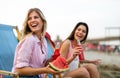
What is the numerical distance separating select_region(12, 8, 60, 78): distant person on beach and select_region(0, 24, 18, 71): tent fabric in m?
1.07

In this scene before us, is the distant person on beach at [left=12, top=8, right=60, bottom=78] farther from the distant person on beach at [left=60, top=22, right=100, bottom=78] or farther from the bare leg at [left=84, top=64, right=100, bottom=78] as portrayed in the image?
the bare leg at [left=84, top=64, right=100, bottom=78]

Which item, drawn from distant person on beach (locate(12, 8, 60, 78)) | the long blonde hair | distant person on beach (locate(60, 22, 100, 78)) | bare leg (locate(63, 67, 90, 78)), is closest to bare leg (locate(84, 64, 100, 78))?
distant person on beach (locate(60, 22, 100, 78))

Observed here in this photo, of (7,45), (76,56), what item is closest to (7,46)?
(7,45)

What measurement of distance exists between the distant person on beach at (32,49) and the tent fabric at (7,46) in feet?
3.52

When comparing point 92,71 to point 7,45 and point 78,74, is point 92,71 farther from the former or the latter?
point 7,45

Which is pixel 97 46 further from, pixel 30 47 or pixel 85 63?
pixel 30 47

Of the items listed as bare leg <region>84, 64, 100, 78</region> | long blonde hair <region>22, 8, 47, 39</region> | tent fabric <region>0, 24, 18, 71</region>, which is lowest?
bare leg <region>84, 64, 100, 78</region>

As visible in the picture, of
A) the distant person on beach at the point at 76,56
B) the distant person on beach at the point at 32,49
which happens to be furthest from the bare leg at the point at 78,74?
the distant person on beach at the point at 32,49

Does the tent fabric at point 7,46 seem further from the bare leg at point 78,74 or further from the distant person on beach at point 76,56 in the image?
the bare leg at point 78,74

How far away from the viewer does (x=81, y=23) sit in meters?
4.77

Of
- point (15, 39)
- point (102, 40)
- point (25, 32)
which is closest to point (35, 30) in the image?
point (25, 32)

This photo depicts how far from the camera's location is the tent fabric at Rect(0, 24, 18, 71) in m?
5.00

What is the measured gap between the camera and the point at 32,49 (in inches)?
150

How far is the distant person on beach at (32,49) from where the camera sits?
12.1ft
